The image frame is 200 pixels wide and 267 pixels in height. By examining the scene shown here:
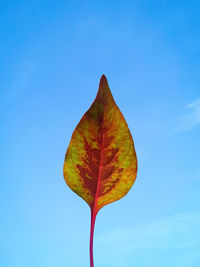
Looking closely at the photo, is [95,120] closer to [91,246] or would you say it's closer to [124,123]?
[124,123]

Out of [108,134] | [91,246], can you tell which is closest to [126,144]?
[108,134]

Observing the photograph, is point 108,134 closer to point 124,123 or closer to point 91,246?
point 124,123

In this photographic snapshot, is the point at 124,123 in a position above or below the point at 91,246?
above

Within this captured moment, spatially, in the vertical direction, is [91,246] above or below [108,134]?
below

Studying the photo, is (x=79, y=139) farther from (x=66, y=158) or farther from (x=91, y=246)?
(x=91, y=246)

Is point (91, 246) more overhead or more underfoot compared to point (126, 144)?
more underfoot

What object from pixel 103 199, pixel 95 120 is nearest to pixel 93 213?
pixel 103 199
